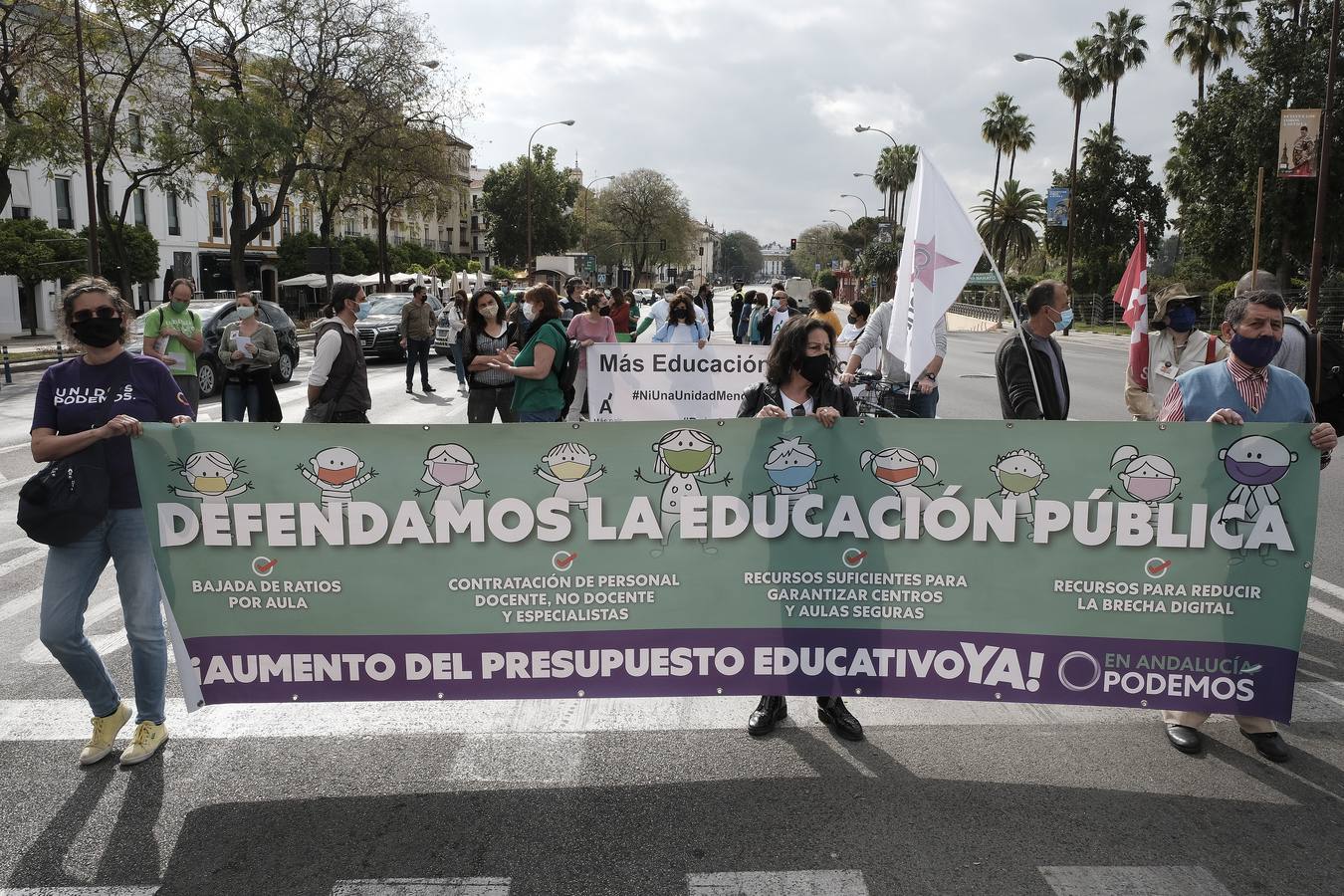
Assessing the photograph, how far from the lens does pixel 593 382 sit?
10258 mm

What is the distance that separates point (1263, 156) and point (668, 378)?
119 ft

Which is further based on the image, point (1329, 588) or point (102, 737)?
point (1329, 588)

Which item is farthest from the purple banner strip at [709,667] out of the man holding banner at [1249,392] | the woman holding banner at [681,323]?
the woman holding banner at [681,323]

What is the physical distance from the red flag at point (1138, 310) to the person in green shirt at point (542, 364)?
3.73m

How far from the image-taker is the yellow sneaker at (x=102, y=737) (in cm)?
411

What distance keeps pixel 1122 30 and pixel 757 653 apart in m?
58.6

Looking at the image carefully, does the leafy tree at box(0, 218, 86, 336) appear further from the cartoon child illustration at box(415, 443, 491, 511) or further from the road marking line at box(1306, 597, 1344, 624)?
the road marking line at box(1306, 597, 1344, 624)

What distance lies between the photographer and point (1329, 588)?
6512 millimetres

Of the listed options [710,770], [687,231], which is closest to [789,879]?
[710,770]

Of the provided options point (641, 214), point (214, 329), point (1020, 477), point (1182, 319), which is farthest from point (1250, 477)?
point (641, 214)

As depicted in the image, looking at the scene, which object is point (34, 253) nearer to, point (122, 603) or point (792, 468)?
point (122, 603)

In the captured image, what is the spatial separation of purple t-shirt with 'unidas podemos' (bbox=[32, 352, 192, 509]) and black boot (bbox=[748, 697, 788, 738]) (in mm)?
2533

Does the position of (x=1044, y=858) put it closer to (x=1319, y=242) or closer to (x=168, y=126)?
(x=1319, y=242)

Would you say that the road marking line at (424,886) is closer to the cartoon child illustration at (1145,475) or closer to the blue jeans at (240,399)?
the cartoon child illustration at (1145,475)
